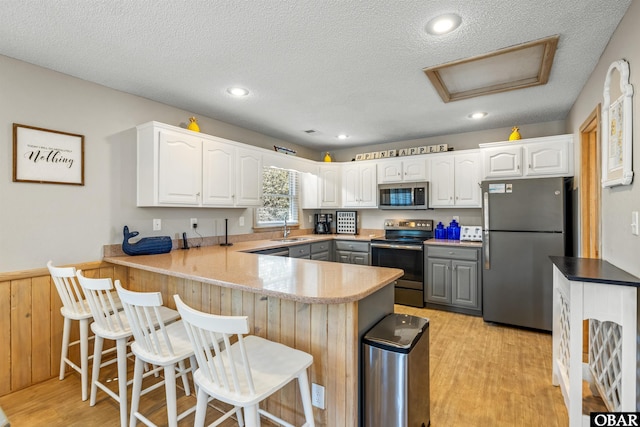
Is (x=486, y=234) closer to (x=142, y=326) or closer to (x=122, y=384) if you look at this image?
(x=142, y=326)

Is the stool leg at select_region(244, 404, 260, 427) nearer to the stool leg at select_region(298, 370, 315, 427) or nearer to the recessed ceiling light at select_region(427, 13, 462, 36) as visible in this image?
the stool leg at select_region(298, 370, 315, 427)

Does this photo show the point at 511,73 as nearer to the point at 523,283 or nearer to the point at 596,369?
the point at 523,283

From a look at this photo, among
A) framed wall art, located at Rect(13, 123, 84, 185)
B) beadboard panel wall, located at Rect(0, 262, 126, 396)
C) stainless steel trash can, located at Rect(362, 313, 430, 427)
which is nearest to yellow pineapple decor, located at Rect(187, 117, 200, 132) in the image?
framed wall art, located at Rect(13, 123, 84, 185)

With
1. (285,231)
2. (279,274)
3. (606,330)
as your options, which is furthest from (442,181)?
(279,274)

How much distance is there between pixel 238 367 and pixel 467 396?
167 centimetres

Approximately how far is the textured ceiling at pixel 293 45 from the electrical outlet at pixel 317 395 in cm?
207

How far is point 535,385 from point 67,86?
4.33 m

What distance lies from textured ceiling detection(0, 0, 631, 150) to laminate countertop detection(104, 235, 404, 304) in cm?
150

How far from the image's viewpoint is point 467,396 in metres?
2.12

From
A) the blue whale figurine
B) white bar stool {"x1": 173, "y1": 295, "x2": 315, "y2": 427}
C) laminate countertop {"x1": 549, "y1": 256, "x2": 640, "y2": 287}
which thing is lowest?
white bar stool {"x1": 173, "y1": 295, "x2": 315, "y2": 427}

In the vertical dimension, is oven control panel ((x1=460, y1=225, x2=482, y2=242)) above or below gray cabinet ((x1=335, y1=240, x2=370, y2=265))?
above

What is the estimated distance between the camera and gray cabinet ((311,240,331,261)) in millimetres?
4266

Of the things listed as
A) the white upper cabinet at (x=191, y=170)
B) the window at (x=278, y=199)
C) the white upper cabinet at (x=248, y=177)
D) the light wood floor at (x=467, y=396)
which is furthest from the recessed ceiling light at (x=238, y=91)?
the light wood floor at (x=467, y=396)

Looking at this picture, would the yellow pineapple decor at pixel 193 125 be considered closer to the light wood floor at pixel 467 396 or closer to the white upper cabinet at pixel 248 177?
the white upper cabinet at pixel 248 177
